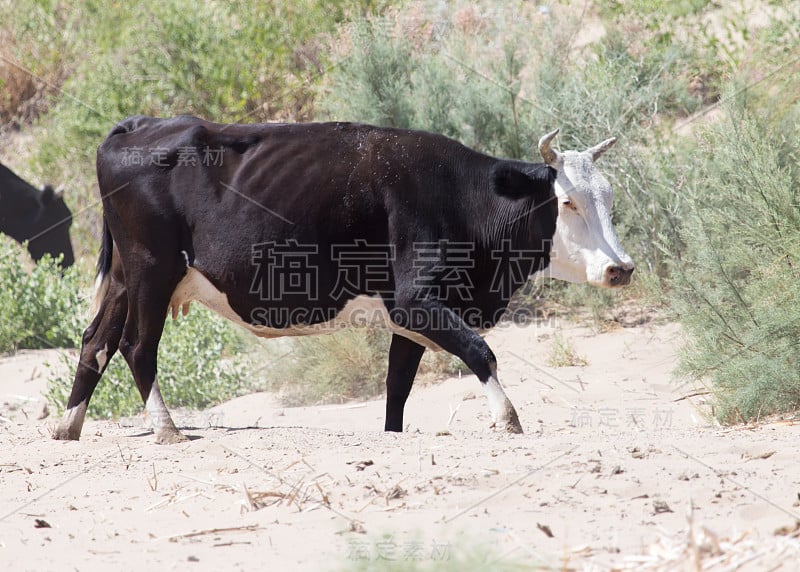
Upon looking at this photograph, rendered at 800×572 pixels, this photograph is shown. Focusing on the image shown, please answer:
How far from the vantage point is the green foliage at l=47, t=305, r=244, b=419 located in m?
8.98

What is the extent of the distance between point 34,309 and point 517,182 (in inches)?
242

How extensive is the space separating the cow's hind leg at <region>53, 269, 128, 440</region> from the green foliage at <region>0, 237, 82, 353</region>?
12.9ft

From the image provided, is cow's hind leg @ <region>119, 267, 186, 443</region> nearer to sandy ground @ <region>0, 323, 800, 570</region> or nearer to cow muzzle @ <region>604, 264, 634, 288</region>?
sandy ground @ <region>0, 323, 800, 570</region>

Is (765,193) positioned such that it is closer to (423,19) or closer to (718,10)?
(423,19)

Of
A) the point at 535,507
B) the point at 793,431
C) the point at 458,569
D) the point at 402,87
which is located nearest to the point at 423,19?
the point at 402,87

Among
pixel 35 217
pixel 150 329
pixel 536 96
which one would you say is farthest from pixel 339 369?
pixel 35 217

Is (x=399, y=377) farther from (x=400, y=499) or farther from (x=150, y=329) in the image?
(x=400, y=499)

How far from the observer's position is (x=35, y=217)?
535 inches

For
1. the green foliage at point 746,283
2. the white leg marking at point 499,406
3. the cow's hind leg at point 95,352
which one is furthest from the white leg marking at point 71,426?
the green foliage at point 746,283

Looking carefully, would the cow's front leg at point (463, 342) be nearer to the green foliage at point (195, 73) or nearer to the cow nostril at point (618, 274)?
the cow nostril at point (618, 274)

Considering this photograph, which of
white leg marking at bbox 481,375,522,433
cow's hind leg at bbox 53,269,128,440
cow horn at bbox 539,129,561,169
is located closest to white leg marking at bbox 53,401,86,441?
cow's hind leg at bbox 53,269,128,440

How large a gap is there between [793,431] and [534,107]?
5.10 m

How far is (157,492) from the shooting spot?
203 inches

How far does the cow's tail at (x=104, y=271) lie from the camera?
23.0 feet
